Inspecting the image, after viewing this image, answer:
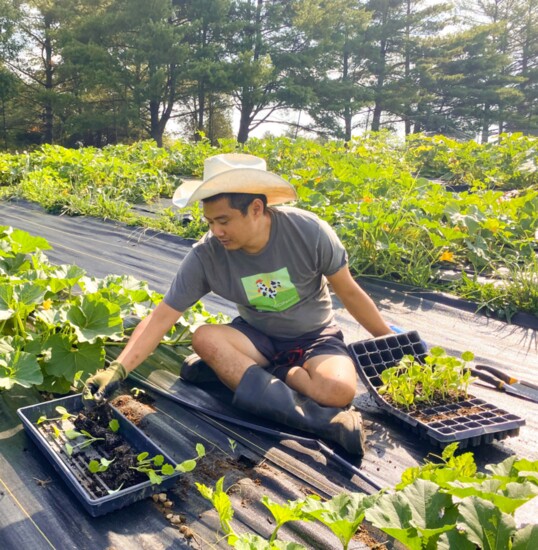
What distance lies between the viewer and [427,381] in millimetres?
1915

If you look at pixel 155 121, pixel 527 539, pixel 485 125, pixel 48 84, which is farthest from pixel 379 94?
pixel 527 539

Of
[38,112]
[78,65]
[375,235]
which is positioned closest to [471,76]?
[78,65]

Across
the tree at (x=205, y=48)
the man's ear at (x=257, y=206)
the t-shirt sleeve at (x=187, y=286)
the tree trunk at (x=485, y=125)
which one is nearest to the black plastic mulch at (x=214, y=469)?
the t-shirt sleeve at (x=187, y=286)

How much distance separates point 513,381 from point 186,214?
3671 mm

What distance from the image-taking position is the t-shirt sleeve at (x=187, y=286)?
78.3 inches

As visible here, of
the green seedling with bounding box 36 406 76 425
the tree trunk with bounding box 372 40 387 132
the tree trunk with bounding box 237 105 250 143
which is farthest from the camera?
the tree trunk with bounding box 372 40 387 132

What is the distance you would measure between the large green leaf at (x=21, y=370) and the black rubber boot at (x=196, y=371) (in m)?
0.58

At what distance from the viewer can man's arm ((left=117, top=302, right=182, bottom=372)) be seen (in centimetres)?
191

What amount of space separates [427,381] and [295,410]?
49cm

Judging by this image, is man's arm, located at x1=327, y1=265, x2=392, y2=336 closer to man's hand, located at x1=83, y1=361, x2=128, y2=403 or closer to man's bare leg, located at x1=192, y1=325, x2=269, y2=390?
man's bare leg, located at x1=192, y1=325, x2=269, y2=390

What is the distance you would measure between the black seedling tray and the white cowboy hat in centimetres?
68

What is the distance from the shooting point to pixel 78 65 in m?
17.3

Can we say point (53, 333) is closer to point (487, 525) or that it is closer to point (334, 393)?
point (334, 393)

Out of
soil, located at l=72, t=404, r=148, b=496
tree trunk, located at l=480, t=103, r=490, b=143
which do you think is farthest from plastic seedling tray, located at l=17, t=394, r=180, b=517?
tree trunk, located at l=480, t=103, r=490, b=143
